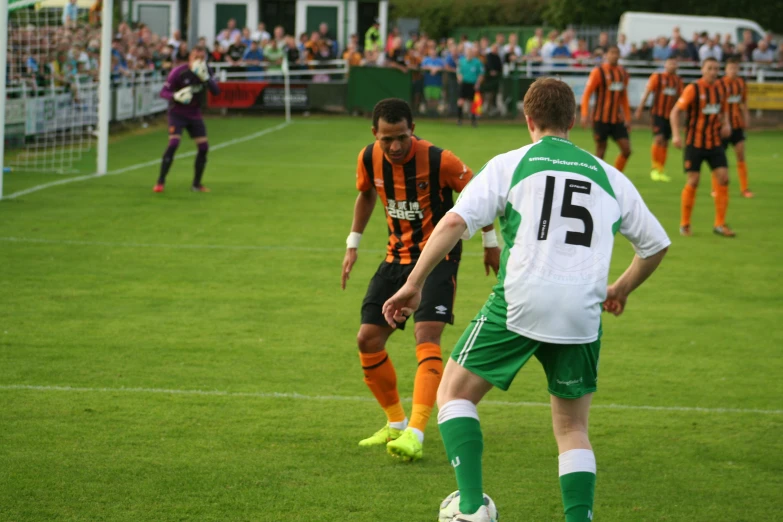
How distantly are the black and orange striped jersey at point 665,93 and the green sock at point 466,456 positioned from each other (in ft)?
52.5

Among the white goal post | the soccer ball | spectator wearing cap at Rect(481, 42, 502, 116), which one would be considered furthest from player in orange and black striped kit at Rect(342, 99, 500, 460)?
spectator wearing cap at Rect(481, 42, 502, 116)

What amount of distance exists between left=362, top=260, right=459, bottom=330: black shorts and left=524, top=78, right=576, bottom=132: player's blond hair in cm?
171

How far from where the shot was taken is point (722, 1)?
4288 cm

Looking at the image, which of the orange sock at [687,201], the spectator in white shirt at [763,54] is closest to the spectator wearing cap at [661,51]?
the spectator in white shirt at [763,54]

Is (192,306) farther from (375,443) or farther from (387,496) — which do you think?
(387,496)

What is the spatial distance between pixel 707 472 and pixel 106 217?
9535 millimetres

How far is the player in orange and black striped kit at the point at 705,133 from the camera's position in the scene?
41.4 ft

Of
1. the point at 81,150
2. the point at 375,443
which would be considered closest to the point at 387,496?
the point at 375,443

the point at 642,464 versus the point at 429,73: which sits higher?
the point at 429,73

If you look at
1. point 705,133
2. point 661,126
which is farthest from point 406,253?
point 661,126

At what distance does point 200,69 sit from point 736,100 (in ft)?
24.9

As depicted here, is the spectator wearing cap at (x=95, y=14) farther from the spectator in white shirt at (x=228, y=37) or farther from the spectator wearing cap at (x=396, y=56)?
the spectator wearing cap at (x=396, y=56)

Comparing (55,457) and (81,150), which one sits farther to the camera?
(81,150)

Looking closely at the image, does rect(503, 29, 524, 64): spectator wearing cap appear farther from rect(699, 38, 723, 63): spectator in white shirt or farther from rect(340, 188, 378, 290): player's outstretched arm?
rect(340, 188, 378, 290): player's outstretched arm
